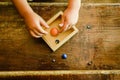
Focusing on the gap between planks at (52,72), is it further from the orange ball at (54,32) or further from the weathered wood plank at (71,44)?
the orange ball at (54,32)

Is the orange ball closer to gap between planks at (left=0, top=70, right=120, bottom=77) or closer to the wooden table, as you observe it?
the wooden table

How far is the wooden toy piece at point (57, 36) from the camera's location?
131cm

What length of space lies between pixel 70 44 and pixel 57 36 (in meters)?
0.07

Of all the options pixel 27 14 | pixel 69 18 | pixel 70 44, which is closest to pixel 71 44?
pixel 70 44

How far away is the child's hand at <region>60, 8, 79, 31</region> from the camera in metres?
1.28

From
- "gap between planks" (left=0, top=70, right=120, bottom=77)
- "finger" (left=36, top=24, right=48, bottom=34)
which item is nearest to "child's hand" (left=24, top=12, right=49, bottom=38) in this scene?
"finger" (left=36, top=24, right=48, bottom=34)

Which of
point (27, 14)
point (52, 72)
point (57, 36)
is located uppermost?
point (27, 14)

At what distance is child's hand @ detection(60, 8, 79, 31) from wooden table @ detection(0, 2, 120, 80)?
0.07 metres

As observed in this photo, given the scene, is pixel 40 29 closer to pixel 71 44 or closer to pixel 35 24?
pixel 35 24

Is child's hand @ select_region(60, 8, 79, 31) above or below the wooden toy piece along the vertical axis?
above

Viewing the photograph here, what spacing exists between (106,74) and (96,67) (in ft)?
0.39

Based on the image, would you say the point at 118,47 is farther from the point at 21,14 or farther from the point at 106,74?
the point at 21,14

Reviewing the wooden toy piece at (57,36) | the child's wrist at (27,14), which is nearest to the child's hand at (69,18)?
the wooden toy piece at (57,36)

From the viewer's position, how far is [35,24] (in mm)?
1259
